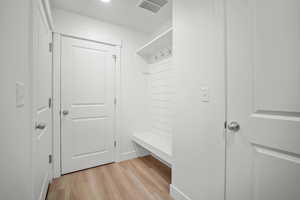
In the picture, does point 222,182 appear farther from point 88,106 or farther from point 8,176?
point 88,106

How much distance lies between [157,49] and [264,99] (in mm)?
1953

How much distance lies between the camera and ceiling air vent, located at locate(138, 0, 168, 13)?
5.82 feet

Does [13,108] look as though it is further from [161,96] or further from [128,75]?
[161,96]

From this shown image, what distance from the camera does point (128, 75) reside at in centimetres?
248

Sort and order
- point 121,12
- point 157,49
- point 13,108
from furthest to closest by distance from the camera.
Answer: point 157,49 → point 121,12 → point 13,108

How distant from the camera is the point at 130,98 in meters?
2.51

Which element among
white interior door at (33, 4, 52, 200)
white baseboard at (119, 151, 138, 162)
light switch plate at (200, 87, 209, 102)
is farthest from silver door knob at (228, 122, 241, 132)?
white baseboard at (119, 151, 138, 162)

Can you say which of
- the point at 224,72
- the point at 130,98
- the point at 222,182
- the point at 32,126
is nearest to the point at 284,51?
the point at 224,72

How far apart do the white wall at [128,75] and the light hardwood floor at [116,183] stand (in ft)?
1.40

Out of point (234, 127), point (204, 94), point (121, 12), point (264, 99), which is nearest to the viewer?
point (264, 99)

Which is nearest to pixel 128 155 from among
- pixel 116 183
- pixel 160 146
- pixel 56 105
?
pixel 116 183

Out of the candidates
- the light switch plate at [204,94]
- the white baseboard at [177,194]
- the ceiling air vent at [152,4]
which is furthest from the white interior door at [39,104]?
the light switch plate at [204,94]

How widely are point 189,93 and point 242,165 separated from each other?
0.71m

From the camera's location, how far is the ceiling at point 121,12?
1.82 metres
